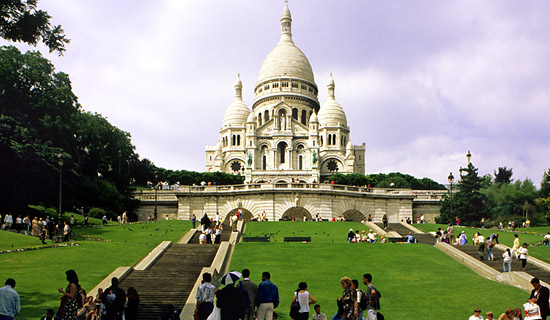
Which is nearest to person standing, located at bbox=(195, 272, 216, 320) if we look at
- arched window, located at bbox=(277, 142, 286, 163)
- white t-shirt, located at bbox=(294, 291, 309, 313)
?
white t-shirt, located at bbox=(294, 291, 309, 313)

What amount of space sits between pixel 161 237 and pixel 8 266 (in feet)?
39.2

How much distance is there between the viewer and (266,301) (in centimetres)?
1130

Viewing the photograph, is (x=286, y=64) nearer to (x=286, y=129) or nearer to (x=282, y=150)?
(x=286, y=129)

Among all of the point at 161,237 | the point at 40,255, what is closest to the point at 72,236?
the point at 161,237

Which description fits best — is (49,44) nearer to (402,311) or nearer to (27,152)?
(402,311)

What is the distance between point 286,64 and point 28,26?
3592 inches

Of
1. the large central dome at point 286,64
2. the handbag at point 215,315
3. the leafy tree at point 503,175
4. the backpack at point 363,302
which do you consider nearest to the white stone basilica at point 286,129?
the large central dome at point 286,64

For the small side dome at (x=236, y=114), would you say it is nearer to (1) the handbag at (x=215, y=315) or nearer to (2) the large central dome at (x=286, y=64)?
(2) the large central dome at (x=286, y=64)

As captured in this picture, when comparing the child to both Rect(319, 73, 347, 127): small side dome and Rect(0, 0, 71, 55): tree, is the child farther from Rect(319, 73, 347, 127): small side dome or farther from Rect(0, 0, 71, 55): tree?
Rect(319, 73, 347, 127): small side dome

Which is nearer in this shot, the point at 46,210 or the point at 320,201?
the point at 46,210

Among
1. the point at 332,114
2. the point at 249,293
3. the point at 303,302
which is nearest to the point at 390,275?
the point at 303,302

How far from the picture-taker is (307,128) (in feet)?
317

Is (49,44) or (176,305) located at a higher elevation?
(49,44)

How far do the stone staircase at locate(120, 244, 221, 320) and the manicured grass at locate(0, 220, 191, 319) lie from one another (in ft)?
4.11
